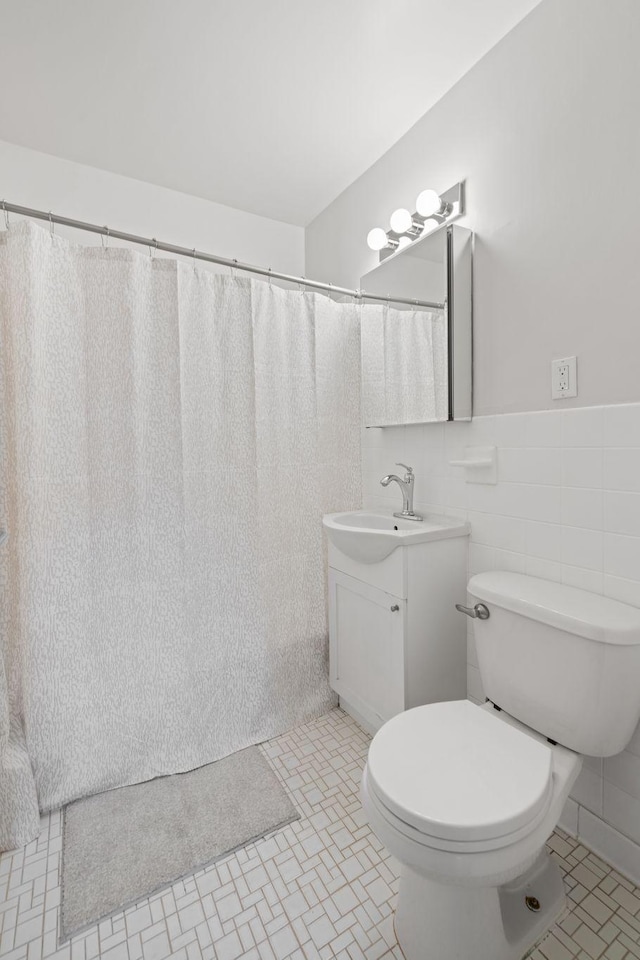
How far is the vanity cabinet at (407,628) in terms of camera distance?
1.52 meters

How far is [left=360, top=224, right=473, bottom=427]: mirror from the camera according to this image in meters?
1.58

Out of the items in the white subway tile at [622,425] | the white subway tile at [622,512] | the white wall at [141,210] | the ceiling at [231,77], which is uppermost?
the ceiling at [231,77]

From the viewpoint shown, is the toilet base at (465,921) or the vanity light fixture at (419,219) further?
the vanity light fixture at (419,219)

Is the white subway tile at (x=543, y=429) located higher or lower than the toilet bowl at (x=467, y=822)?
higher

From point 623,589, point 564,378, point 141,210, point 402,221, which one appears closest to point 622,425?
point 564,378

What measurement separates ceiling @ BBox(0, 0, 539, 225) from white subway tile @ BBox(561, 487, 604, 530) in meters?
1.44

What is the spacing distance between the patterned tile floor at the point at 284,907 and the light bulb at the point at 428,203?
2.05m

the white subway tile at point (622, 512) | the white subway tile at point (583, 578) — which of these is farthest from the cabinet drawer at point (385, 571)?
the white subway tile at point (622, 512)

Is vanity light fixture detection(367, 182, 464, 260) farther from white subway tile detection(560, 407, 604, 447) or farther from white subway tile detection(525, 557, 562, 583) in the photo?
white subway tile detection(525, 557, 562, 583)

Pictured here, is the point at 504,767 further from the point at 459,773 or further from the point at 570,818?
the point at 570,818

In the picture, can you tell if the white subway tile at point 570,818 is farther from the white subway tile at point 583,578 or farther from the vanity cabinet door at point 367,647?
the white subway tile at point 583,578

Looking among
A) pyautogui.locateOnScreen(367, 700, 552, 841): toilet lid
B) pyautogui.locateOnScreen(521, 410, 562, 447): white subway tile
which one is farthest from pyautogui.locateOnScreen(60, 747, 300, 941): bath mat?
pyautogui.locateOnScreen(521, 410, 562, 447): white subway tile

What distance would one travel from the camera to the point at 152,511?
1620mm

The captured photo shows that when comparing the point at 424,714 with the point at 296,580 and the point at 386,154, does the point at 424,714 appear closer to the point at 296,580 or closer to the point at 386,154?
the point at 296,580
